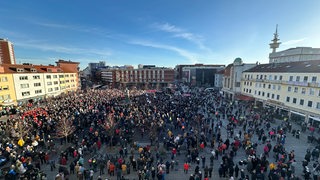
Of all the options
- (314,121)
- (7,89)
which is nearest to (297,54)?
(314,121)

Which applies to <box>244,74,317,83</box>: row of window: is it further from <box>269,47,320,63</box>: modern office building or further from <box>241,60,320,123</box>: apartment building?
<box>269,47,320,63</box>: modern office building

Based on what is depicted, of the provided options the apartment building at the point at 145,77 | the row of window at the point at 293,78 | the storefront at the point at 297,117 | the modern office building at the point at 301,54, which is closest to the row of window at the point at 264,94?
the row of window at the point at 293,78

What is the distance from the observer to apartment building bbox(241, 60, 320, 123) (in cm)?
2291

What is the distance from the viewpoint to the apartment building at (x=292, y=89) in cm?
2291

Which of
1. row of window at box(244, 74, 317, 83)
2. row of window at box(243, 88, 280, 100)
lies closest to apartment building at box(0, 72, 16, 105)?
→ row of window at box(243, 88, 280, 100)

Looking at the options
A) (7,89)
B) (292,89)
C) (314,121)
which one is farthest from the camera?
(7,89)

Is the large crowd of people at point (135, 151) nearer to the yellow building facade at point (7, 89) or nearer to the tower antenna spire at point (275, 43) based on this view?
the yellow building facade at point (7, 89)

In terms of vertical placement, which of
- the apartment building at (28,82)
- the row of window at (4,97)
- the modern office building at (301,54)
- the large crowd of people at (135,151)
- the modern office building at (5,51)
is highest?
the modern office building at (5,51)

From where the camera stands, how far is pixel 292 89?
26547mm

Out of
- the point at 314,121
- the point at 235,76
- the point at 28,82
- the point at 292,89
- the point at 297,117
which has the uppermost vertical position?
the point at 235,76

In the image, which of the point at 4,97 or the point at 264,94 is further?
the point at 264,94

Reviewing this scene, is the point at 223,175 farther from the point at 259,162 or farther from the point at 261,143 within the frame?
the point at 261,143

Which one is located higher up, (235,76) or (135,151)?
(235,76)

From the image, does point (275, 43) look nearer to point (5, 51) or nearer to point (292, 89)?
point (292, 89)
